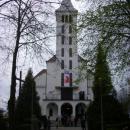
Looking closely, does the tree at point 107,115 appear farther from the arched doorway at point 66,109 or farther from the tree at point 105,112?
the arched doorway at point 66,109

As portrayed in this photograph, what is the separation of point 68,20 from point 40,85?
54690 mm

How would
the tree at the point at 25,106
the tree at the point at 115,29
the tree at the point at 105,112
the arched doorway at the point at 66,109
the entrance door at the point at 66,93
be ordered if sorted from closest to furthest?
the tree at the point at 115,29 → the tree at the point at 105,112 → the tree at the point at 25,106 → the arched doorway at the point at 66,109 → the entrance door at the point at 66,93

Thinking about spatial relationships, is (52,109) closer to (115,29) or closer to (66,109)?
(66,109)

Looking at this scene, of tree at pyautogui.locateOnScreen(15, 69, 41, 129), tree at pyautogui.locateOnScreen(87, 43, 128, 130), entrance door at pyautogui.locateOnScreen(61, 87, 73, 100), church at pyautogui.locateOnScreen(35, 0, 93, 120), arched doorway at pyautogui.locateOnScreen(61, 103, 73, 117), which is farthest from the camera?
entrance door at pyautogui.locateOnScreen(61, 87, 73, 100)

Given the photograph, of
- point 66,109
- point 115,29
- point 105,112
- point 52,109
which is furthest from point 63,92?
point 115,29

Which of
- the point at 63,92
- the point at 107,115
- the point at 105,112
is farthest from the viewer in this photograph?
the point at 63,92

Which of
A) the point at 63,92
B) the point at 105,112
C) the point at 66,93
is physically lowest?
the point at 105,112

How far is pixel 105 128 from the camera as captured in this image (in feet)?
105

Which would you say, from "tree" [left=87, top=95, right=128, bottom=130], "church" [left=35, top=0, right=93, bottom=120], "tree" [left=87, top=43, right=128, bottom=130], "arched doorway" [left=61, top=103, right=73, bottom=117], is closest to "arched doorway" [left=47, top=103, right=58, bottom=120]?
"church" [left=35, top=0, right=93, bottom=120]

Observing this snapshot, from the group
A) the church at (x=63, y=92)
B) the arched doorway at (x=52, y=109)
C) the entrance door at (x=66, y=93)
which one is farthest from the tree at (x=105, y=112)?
the arched doorway at (x=52, y=109)

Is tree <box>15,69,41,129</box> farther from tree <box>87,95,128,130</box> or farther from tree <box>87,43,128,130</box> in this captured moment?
tree <box>87,43,128,130</box>

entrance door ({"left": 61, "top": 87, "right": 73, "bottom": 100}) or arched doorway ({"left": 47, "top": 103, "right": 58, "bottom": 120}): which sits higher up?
entrance door ({"left": 61, "top": 87, "right": 73, "bottom": 100})

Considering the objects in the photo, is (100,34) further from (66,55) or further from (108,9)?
(66,55)

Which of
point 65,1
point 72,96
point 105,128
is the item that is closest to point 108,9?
point 65,1
